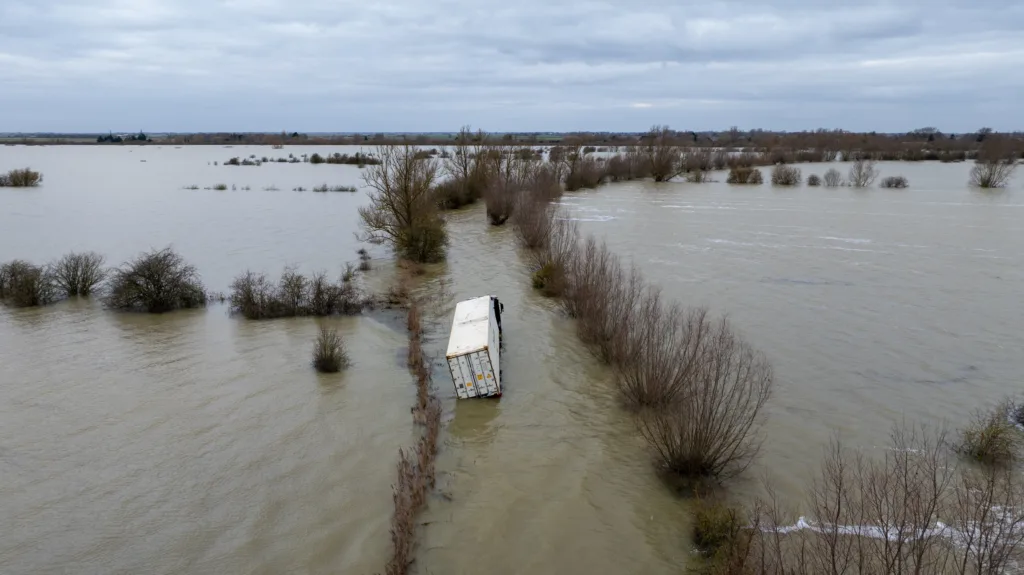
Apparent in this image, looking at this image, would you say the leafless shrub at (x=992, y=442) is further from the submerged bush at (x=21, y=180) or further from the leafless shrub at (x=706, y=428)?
the submerged bush at (x=21, y=180)

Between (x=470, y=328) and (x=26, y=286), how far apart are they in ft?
47.9

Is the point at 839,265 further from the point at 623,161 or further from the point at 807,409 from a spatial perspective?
the point at 623,161

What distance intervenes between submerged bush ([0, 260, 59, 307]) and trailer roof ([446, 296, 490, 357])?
13.6 m

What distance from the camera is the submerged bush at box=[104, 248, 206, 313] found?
18.4 meters

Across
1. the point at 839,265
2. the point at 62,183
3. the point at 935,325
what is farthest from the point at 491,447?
the point at 62,183

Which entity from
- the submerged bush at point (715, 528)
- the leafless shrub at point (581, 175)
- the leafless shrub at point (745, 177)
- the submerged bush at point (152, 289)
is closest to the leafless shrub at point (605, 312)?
the submerged bush at point (715, 528)

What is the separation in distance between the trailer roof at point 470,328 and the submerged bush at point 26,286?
1361cm

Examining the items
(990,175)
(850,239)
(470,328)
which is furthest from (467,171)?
(990,175)

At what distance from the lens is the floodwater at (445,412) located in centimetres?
845

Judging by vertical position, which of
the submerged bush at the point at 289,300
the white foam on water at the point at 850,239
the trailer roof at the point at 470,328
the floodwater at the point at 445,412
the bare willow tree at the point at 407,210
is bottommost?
the floodwater at the point at 445,412

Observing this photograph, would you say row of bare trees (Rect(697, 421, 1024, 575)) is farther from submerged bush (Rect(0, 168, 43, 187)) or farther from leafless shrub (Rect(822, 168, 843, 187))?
submerged bush (Rect(0, 168, 43, 187))

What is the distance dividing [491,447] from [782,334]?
30.0 feet

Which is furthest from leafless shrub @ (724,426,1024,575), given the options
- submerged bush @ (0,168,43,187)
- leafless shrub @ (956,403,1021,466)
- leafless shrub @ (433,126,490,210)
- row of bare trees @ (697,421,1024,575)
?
submerged bush @ (0,168,43,187)

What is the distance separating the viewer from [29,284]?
18641mm
